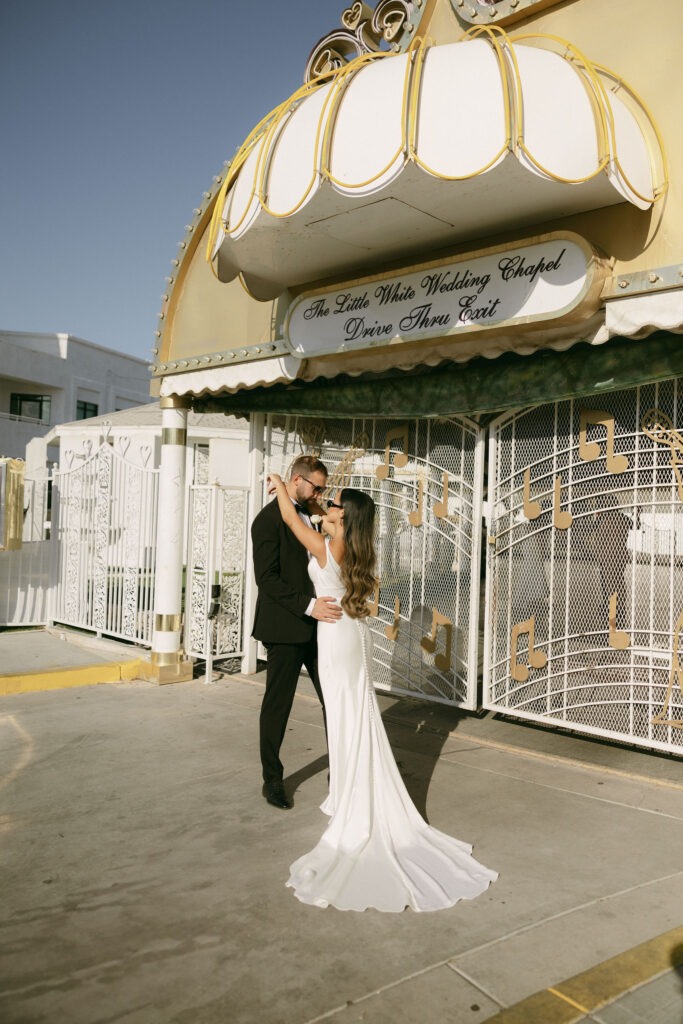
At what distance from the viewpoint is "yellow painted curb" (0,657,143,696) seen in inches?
274

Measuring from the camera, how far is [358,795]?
358 cm

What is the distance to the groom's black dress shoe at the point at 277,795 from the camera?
424 cm

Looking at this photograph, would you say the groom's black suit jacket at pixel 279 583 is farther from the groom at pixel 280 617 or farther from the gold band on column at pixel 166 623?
the gold band on column at pixel 166 623

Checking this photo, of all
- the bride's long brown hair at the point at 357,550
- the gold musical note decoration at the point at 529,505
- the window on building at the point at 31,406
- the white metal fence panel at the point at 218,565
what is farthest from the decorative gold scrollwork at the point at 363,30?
the window on building at the point at 31,406

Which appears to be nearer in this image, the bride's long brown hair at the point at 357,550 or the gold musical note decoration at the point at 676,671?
the bride's long brown hair at the point at 357,550

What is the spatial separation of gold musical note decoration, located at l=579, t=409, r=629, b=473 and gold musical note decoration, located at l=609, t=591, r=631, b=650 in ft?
3.05

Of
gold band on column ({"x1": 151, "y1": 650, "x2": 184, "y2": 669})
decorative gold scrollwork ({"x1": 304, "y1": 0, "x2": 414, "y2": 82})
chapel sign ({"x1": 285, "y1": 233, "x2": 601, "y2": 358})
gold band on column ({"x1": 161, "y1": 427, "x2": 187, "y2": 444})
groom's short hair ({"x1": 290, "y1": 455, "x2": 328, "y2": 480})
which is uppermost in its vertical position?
decorative gold scrollwork ({"x1": 304, "y1": 0, "x2": 414, "y2": 82})

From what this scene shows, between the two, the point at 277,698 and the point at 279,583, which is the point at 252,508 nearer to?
the point at 279,583

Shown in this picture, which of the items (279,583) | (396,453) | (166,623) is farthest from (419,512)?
(166,623)

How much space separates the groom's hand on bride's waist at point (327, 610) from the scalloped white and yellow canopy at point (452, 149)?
A: 2434 millimetres

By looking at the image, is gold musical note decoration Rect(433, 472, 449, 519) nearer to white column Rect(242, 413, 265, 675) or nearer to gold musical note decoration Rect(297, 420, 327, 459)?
gold musical note decoration Rect(297, 420, 327, 459)

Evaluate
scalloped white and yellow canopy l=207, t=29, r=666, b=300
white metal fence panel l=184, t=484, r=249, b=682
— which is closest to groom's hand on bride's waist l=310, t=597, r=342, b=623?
Answer: scalloped white and yellow canopy l=207, t=29, r=666, b=300

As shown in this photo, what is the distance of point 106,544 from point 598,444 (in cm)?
583

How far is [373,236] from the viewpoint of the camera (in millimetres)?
5184
